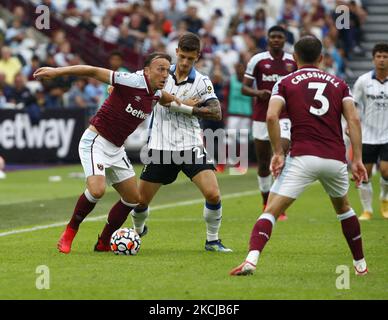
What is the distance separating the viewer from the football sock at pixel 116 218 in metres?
11.8

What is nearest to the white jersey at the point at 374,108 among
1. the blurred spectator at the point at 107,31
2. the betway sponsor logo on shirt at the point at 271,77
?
the betway sponsor logo on shirt at the point at 271,77

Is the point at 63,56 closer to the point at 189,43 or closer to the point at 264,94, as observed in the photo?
the point at 264,94

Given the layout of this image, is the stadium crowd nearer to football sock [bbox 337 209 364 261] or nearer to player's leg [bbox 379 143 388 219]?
player's leg [bbox 379 143 388 219]

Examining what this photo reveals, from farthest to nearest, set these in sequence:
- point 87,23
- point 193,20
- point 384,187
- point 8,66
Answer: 1. point 87,23
2. point 193,20
3. point 8,66
4. point 384,187

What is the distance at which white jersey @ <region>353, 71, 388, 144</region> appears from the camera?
1565 centimetres

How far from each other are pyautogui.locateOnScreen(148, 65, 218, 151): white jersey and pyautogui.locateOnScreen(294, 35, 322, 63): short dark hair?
241 centimetres

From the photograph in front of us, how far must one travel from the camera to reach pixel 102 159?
11547 millimetres

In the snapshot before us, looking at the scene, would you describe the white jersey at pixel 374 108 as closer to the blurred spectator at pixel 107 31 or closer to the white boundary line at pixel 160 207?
the white boundary line at pixel 160 207

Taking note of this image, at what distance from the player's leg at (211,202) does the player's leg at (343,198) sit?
2.11 meters

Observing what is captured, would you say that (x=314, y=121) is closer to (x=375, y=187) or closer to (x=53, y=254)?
(x=53, y=254)

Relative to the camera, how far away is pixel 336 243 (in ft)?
41.7

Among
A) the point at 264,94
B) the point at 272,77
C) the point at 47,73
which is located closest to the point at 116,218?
the point at 47,73

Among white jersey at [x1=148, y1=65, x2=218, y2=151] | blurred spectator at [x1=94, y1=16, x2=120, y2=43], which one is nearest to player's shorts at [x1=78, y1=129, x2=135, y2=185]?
white jersey at [x1=148, y1=65, x2=218, y2=151]

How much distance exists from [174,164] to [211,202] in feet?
1.98
